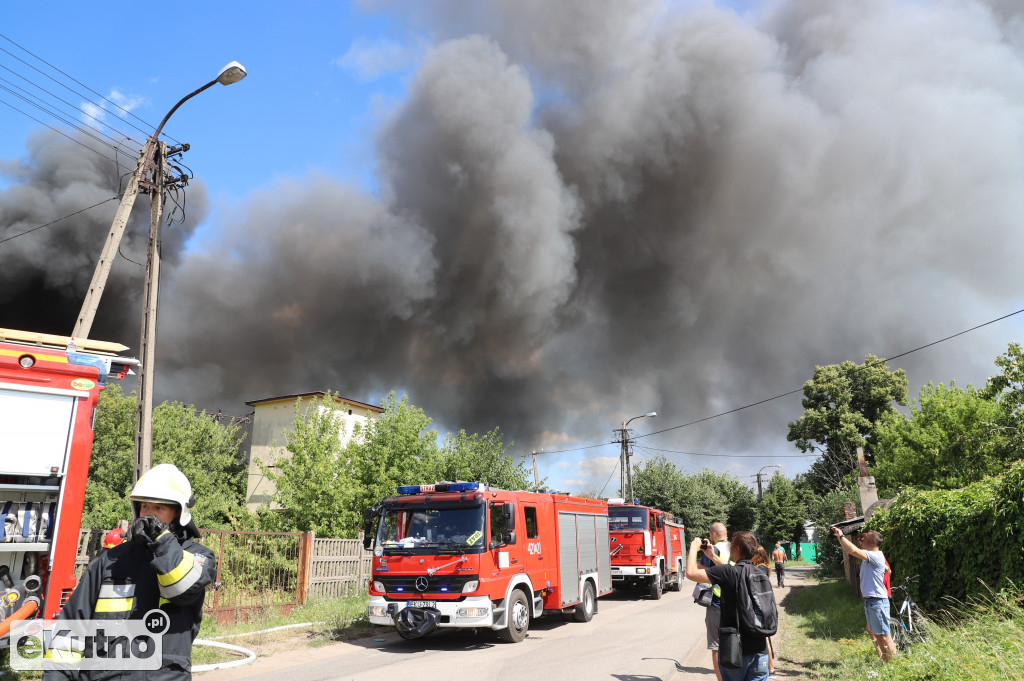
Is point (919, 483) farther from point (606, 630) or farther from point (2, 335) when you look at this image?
point (2, 335)

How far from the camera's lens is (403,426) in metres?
20.1

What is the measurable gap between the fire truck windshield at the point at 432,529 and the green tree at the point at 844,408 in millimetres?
A: 38272

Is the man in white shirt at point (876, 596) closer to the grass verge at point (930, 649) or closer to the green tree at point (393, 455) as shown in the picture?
the grass verge at point (930, 649)

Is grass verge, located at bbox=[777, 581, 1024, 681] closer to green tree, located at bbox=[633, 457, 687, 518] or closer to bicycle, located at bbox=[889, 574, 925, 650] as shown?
bicycle, located at bbox=[889, 574, 925, 650]

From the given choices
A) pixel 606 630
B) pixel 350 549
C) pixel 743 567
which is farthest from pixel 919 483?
pixel 743 567

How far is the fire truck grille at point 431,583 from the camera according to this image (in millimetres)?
9148

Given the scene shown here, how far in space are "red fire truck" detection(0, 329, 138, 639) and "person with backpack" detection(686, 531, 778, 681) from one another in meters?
5.17

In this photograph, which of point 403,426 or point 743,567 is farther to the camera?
point 403,426

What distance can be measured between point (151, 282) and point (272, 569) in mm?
5826

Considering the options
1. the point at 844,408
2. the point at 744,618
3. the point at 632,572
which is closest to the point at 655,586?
the point at 632,572

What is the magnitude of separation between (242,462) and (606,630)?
3157 centimetres

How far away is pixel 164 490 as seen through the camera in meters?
2.68

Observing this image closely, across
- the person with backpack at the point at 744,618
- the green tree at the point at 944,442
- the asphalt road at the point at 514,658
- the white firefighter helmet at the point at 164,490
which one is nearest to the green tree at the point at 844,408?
the green tree at the point at 944,442

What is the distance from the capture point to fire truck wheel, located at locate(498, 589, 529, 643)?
973 centimetres
